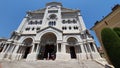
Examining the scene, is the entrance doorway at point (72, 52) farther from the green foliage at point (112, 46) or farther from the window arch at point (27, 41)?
the green foliage at point (112, 46)

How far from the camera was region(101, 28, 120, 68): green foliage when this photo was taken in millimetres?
7594

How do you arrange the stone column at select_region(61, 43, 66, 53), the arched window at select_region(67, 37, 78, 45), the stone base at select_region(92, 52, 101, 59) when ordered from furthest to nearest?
the arched window at select_region(67, 37, 78, 45) → the stone column at select_region(61, 43, 66, 53) → the stone base at select_region(92, 52, 101, 59)

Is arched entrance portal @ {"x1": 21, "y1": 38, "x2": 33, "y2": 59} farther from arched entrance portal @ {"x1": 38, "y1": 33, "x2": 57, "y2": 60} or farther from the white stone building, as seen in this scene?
arched entrance portal @ {"x1": 38, "y1": 33, "x2": 57, "y2": 60}

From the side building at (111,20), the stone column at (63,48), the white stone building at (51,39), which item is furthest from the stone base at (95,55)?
the stone column at (63,48)

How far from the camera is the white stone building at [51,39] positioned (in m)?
22.3

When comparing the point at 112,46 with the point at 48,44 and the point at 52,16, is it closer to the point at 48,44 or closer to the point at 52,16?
the point at 48,44

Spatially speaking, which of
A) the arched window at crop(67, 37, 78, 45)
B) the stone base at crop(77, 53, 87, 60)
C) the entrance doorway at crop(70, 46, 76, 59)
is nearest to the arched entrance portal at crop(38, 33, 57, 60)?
the arched window at crop(67, 37, 78, 45)

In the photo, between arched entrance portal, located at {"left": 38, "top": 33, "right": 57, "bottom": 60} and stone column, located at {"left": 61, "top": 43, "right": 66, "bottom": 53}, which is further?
arched entrance portal, located at {"left": 38, "top": 33, "right": 57, "bottom": 60}

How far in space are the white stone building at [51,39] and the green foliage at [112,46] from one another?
1258 cm

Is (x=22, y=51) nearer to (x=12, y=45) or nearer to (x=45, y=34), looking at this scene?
(x=12, y=45)

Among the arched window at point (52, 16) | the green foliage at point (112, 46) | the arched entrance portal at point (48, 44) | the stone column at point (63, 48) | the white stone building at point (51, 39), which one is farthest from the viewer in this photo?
the arched window at point (52, 16)

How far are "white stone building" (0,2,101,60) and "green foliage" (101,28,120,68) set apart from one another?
12.6 metres

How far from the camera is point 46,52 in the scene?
26.3 m

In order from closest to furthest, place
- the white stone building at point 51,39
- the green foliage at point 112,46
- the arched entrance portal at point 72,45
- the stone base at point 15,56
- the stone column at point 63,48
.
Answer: the green foliage at point 112,46 → the stone base at point 15,56 → the white stone building at point 51,39 → the stone column at point 63,48 → the arched entrance portal at point 72,45
